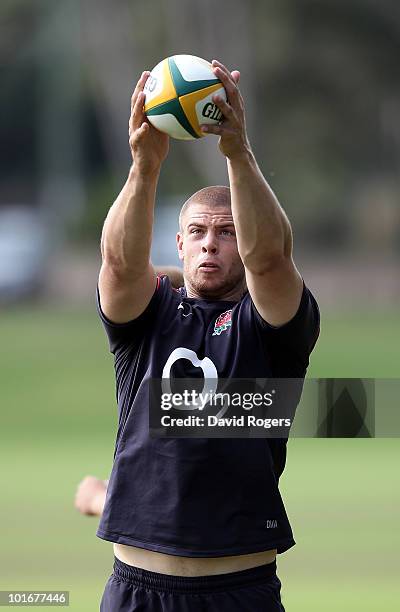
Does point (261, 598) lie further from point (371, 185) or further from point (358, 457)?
point (371, 185)

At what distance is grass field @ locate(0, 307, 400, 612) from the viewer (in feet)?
27.7

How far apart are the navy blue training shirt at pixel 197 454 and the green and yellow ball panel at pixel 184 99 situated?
73cm

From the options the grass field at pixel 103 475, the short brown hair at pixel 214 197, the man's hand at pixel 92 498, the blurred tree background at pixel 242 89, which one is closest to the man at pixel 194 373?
the short brown hair at pixel 214 197

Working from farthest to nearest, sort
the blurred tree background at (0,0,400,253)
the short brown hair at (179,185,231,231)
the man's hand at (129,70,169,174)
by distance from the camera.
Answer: the blurred tree background at (0,0,400,253) < the short brown hair at (179,185,231,231) < the man's hand at (129,70,169,174)

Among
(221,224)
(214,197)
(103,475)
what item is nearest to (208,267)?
(221,224)

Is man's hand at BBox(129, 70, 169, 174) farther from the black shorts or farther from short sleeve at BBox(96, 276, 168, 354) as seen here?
the black shorts

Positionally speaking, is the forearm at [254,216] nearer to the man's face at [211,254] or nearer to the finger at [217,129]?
the finger at [217,129]

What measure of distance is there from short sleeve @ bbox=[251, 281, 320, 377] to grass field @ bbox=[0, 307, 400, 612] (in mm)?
3182

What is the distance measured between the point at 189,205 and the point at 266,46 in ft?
140

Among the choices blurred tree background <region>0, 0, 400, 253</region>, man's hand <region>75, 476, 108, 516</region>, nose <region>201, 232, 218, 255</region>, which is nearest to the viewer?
nose <region>201, 232, 218, 255</region>

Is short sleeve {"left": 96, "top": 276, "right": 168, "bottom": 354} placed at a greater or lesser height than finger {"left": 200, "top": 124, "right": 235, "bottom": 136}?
lesser

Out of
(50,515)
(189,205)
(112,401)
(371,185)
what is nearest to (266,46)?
(371,185)

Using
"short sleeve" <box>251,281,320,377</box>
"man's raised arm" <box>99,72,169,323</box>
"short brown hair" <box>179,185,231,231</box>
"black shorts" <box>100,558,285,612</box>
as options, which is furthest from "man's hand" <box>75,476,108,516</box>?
"short brown hair" <box>179,185,231,231</box>

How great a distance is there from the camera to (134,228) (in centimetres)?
477
